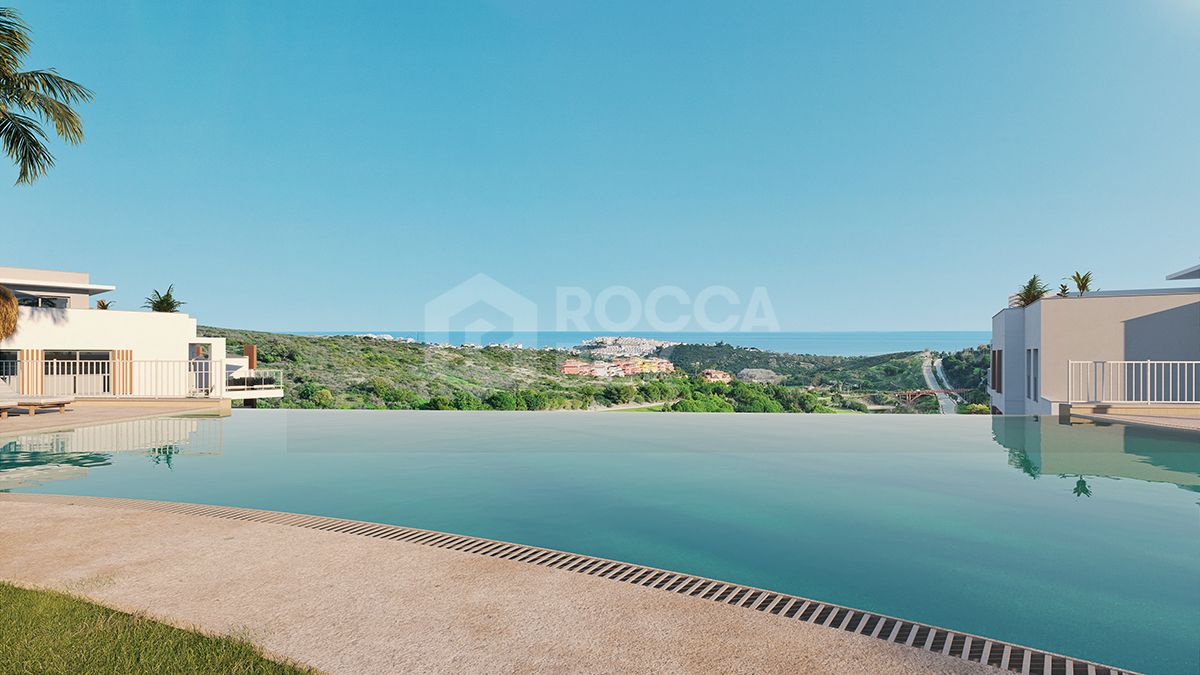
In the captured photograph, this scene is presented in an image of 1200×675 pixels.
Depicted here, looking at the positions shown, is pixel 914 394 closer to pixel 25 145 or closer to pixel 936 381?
pixel 936 381

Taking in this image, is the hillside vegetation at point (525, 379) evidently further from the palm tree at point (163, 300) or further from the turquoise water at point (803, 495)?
the turquoise water at point (803, 495)

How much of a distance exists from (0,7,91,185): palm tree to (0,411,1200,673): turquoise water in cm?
458

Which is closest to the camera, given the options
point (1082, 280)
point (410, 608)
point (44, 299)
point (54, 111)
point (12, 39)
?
point (410, 608)

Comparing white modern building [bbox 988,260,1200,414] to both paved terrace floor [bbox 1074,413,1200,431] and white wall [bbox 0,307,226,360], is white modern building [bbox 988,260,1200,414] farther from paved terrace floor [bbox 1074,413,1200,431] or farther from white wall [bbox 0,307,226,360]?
white wall [bbox 0,307,226,360]

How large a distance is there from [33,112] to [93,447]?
5912mm

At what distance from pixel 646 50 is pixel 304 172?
16.8m

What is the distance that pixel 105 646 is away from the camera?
2.54m

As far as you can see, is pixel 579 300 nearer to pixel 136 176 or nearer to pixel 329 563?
pixel 136 176

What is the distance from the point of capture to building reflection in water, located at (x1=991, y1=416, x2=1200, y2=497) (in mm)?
6711

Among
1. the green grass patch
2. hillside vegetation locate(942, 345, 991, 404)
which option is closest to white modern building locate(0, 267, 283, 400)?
the green grass patch

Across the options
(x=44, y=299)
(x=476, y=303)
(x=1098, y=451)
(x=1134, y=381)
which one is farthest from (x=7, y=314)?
(x=476, y=303)

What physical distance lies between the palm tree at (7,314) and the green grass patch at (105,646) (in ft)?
55.0

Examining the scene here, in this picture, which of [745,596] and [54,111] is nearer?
[745,596]

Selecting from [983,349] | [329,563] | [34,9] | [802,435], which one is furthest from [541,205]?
[329,563]
